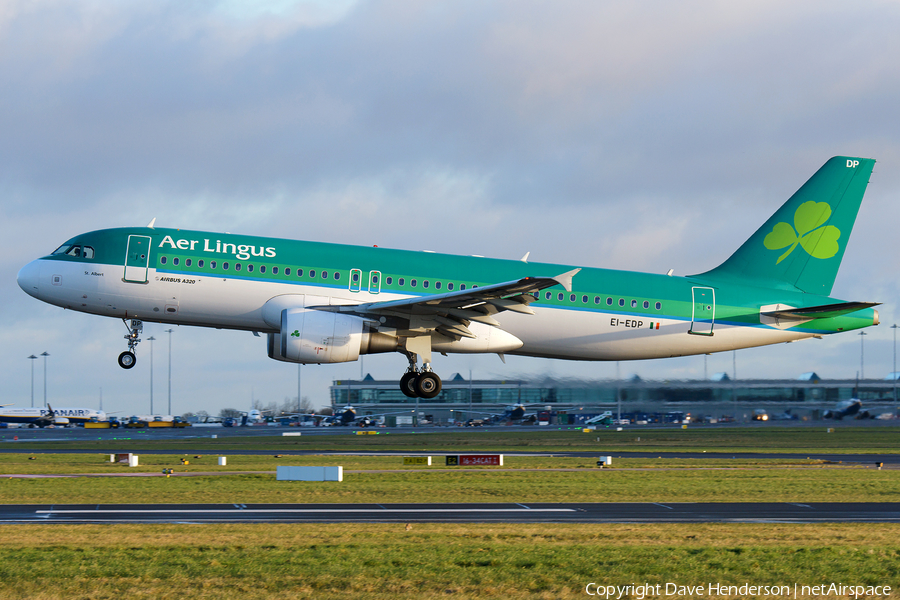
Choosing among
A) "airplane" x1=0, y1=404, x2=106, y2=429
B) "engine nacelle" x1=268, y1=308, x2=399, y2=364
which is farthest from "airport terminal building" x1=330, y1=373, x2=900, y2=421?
"airplane" x1=0, y1=404, x2=106, y2=429

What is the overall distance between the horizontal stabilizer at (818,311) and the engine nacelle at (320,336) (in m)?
16.3

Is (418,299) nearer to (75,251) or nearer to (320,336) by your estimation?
(320,336)

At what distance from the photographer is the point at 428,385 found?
111ft

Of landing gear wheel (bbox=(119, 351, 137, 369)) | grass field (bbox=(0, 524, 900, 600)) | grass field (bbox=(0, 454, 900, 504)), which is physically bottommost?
grass field (bbox=(0, 454, 900, 504))

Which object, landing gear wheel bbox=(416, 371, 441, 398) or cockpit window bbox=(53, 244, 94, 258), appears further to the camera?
landing gear wheel bbox=(416, 371, 441, 398)

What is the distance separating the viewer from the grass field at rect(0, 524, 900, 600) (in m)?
13.5

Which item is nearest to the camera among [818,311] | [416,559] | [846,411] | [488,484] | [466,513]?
[416,559]

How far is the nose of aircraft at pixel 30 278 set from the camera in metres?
32.6

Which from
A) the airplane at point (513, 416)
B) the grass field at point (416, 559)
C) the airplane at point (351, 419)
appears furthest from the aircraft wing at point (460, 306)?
the airplane at point (351, 419)

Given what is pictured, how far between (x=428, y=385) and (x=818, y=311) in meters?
15.4

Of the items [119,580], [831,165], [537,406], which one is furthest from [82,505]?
[537,406]

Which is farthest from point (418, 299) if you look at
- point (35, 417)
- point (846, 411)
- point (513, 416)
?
point (35, 417)

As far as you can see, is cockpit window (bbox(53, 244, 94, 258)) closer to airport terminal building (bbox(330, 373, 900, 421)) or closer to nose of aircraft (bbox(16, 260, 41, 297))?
nose of aircraft (bbox(16, 260, 41, 297))

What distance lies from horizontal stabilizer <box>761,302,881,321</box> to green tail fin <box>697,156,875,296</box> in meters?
1.72
